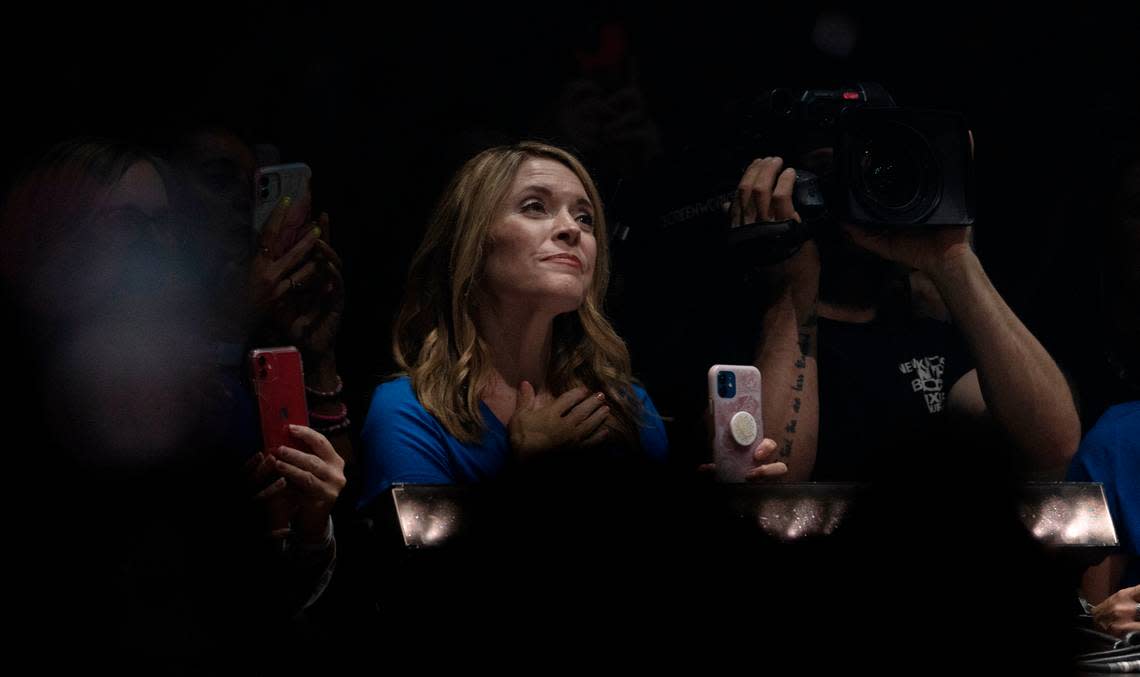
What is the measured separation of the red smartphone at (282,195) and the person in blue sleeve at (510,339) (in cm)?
19

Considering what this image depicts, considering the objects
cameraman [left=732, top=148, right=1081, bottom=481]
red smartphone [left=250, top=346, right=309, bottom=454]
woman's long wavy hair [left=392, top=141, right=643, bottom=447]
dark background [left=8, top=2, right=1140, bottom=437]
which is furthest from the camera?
cameraman [left=732, top=148, right=1081, bottom=481]

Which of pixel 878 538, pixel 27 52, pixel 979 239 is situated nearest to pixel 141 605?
pixel 27 52

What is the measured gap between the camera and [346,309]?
6.03 feet

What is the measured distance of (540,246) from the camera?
1720 mm

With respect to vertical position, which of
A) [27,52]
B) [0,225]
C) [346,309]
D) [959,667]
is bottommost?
[959,667]

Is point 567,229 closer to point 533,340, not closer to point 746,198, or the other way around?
point 533,340

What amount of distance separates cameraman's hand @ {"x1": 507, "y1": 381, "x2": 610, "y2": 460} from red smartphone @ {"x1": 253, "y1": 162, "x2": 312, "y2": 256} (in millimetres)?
382

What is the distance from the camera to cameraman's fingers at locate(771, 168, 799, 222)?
1838 mm

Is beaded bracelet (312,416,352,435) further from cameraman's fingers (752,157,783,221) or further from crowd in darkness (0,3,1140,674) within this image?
cameraman's fingers (752,157,783,221)

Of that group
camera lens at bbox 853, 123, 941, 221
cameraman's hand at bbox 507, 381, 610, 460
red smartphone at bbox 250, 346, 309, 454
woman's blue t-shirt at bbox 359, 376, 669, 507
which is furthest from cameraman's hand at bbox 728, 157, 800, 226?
red smartphone at bbox 250, 346, 309, 454

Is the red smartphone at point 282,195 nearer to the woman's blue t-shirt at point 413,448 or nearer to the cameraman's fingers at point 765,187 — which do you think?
the woman's blue t-shirt at point 413,448

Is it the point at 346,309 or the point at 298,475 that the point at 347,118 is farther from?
the point at 298,475

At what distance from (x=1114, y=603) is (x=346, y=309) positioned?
114 centimetres

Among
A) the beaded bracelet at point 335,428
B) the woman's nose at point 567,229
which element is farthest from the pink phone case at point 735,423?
the beaded bracelet at point 335,428
